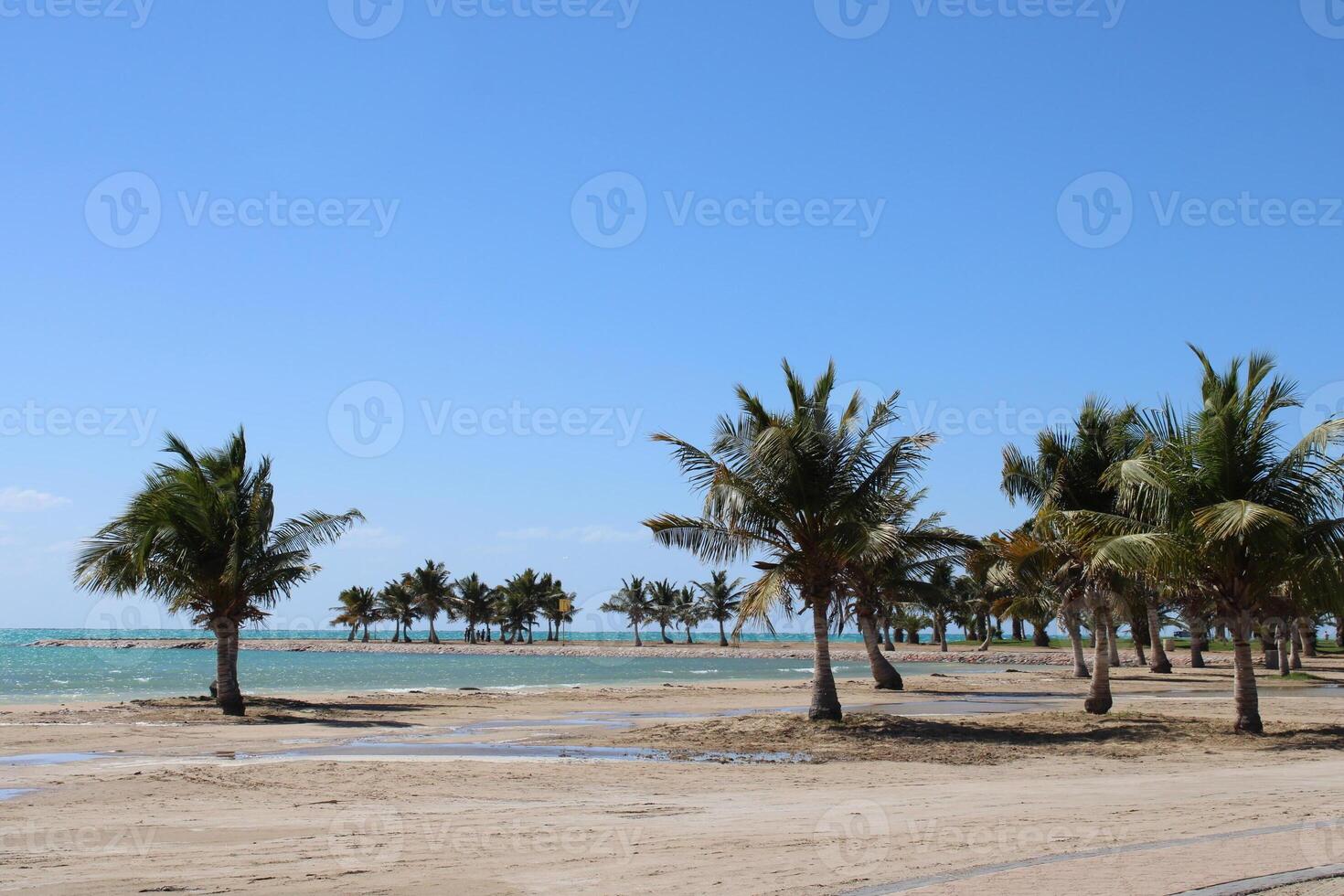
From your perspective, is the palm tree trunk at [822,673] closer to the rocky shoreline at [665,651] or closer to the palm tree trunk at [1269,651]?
the palm tree trunk at [1269,651]

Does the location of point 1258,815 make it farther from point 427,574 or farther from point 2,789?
point 427,574

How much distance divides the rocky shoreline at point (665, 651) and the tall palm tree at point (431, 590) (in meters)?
4.10

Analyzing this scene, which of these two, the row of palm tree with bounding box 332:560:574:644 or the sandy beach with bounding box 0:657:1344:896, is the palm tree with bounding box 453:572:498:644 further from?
the sandy beach with bounding box 0:657:1344:896

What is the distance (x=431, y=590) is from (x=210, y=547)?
10002cm

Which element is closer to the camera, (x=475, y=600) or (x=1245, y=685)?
(x=1245, y=685)

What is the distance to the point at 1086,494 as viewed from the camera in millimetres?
23484

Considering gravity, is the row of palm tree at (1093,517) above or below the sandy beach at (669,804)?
above

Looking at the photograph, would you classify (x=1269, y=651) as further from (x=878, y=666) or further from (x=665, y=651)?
(x=665, y=651)

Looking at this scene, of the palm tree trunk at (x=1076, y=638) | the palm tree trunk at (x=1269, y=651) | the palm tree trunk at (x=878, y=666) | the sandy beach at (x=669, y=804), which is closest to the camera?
the sandy beach at (x=669, y=804)

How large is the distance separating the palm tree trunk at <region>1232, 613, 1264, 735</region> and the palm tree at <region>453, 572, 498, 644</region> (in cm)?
11060

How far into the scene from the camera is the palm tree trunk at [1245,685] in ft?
61.5

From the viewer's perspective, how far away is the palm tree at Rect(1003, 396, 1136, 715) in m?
21.9

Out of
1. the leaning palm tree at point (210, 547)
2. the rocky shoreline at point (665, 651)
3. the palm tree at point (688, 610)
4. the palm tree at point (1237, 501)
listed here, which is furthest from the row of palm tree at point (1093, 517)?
the palm tree at point (688, 610)

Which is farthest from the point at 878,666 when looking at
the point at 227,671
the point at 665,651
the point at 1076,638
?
the point at 665,651
